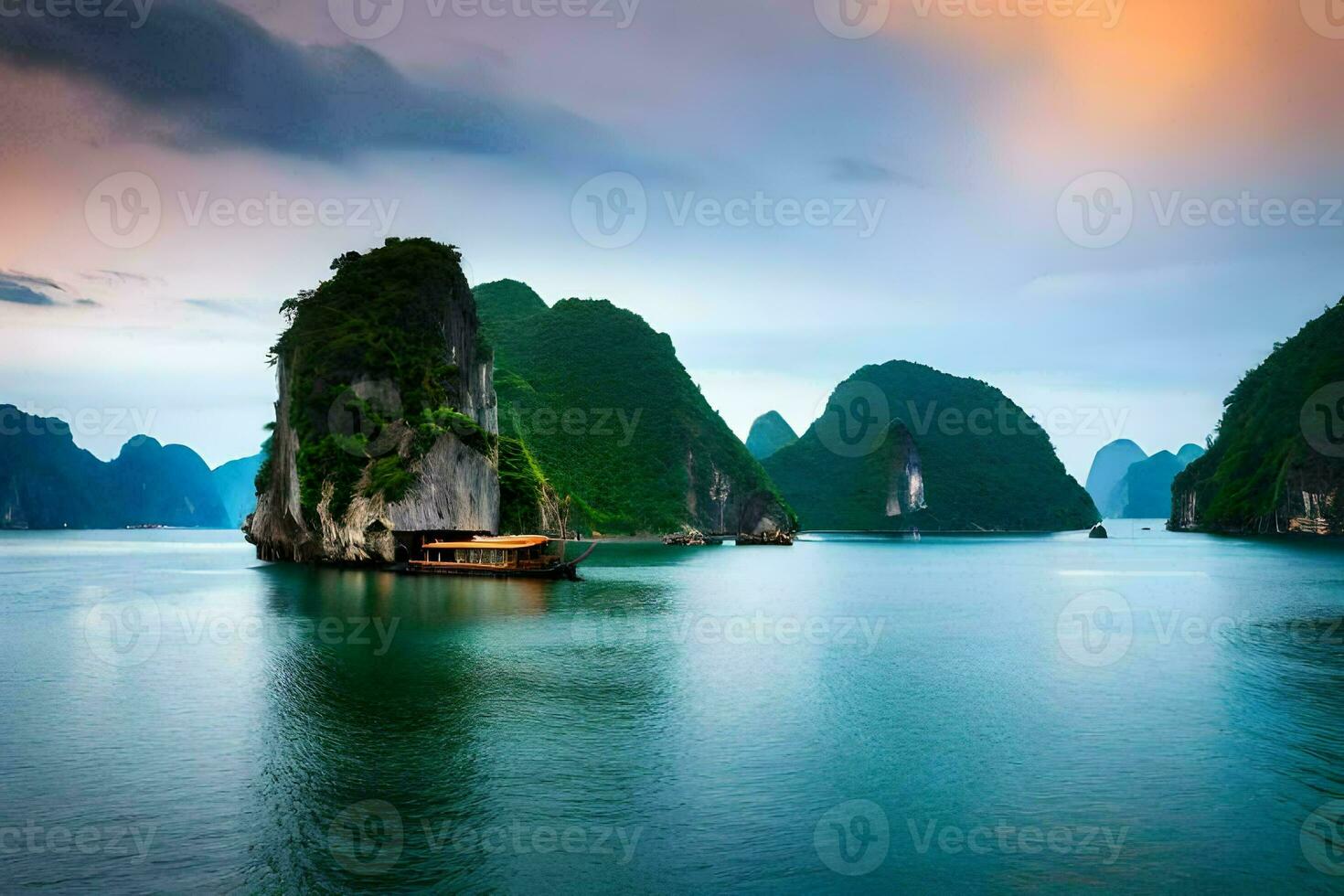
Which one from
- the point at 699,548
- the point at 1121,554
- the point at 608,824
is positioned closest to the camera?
the point at 608,824

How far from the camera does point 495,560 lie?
169ft

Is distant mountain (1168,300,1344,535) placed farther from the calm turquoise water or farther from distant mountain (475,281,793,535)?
the calm turquoise water

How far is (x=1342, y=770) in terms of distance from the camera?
15195mm

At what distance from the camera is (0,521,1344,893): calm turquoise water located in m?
11.1

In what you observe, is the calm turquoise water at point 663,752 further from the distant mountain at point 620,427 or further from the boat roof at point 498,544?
the distant mountain at point 620,427

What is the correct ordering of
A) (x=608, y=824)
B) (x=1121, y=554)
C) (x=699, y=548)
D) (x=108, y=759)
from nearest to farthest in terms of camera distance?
(x=608, y=824)
(x=108, y=759)
(x=1121, y=554)
(x=699, y=548)

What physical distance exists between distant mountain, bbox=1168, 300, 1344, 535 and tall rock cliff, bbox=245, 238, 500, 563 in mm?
114363

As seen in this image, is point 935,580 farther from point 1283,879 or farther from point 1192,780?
point 1283,879

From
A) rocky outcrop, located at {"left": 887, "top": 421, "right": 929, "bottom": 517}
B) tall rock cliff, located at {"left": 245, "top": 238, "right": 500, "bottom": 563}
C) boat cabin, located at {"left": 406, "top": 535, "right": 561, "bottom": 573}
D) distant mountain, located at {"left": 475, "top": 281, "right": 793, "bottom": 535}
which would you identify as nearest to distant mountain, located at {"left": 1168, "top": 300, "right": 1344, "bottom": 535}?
rocky outcrop, located at {"left": 887, "top": 421, "right": 929, "bottom": 517}

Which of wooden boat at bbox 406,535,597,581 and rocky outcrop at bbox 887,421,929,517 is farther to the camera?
rocky outcrop at bbox 887,421,929,517

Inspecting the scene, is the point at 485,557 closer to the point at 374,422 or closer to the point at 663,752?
the point at 374,422

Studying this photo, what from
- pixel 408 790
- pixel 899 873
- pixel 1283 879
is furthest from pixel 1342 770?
pixel 408 790

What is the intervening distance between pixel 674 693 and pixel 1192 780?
10.9m

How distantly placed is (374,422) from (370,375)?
4.26 meters
